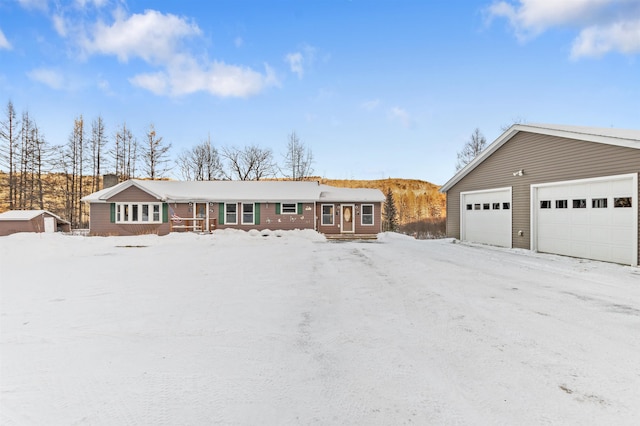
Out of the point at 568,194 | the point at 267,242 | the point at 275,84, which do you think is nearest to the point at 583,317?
the point at 568,194

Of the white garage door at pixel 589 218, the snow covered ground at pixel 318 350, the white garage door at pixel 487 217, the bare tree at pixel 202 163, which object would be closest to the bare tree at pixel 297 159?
the bare tree at pixel 202 163

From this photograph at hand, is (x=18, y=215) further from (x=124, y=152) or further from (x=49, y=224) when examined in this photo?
(x=124, y=152)

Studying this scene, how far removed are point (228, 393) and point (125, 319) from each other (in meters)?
2.71

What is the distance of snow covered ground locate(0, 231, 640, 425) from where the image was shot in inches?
87.8

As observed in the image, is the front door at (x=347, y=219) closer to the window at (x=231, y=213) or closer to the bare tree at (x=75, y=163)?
the window at (x=231, y=213)

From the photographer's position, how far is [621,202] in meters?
9.19

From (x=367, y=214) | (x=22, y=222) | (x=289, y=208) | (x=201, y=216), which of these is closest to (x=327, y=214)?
(x=289, y=208)

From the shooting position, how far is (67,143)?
29.6 m

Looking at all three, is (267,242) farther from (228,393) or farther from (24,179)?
(24,179)

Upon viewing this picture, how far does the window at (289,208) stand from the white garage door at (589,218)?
1262 cm

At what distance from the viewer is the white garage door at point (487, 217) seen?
13681mm

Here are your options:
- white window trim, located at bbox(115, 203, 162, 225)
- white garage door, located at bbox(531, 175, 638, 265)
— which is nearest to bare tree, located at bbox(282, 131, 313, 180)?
white window trim, located at bbox(115, 203, 162, 225)

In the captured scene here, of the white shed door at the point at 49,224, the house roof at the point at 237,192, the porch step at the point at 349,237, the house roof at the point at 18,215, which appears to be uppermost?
the house roof at the point at 237,192

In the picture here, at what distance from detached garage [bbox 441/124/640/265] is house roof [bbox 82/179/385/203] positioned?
6718mm
